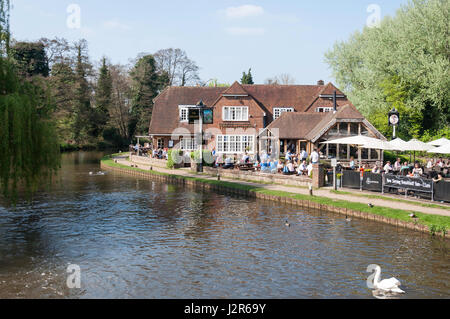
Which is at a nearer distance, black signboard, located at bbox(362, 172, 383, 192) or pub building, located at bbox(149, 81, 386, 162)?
black signboard, located at bbox(362, 172, 383, 192)

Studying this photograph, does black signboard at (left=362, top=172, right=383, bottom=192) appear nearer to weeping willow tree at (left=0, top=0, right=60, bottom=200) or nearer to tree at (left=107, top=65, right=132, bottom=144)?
weeping willow tree at (left=0, top=0, right=60, bottom=200)

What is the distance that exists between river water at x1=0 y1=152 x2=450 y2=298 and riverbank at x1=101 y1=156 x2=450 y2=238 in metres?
0.64

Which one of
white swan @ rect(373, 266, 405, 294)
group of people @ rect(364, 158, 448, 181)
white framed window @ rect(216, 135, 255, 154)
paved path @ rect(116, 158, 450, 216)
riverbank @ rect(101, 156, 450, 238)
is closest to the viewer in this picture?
white swan @ rect(373, 266, 405, 294)

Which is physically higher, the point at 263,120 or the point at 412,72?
the point at 412,72

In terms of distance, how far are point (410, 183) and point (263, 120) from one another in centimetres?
2835

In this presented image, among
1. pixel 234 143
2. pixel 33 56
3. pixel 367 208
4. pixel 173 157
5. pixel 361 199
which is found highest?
pixel 33 56

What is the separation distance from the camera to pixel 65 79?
73812 mm

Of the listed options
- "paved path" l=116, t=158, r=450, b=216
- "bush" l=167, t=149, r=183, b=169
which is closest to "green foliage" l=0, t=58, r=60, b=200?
"paved path" l=116, t=158, r=450, b=216

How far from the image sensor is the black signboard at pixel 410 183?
21.3 m

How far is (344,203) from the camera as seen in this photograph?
22078 mm

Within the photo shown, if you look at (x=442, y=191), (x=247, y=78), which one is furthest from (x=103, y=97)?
(x=442, y=191)

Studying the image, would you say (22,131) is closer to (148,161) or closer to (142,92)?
(148,161)

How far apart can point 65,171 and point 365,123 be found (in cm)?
2817

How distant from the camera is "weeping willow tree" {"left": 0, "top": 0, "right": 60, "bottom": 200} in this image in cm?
1445
